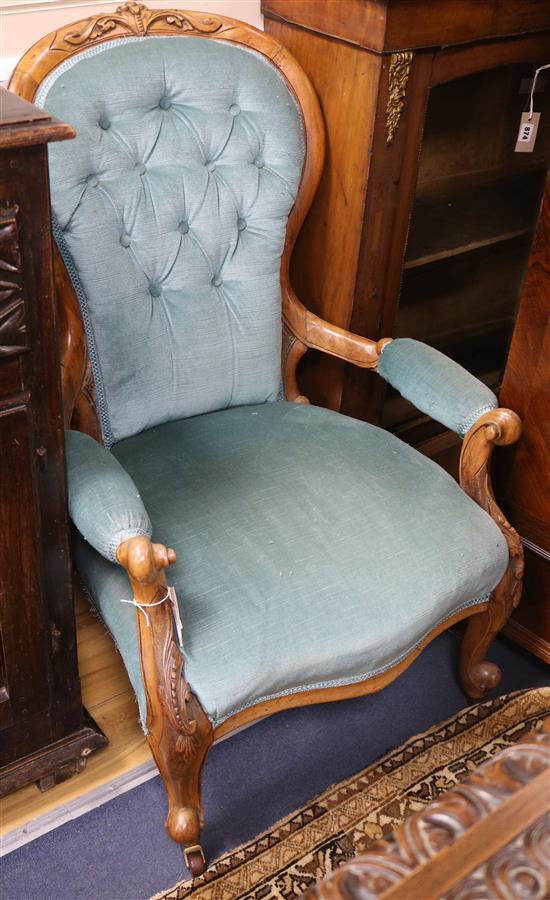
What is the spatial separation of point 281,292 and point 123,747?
83 cm

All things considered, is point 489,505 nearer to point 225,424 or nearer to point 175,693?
point 225,424

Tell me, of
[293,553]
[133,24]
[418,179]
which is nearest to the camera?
[293,553]

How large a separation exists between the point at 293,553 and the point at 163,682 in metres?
0.26

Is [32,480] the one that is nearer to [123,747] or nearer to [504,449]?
[123,747]

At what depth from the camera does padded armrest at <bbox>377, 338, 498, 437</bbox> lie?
1.44m

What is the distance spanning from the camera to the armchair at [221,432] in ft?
3.94

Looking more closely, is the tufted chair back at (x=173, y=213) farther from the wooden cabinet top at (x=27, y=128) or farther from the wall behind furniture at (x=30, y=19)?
the wooden cabinet top at (x=27, y=128)

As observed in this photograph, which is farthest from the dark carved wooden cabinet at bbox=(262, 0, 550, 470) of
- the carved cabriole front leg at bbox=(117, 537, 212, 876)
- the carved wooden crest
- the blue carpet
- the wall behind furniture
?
the carved cabriole front leg at bbox=(117, 537, 212, 876)

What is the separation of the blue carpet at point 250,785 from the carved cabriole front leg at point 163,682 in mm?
208

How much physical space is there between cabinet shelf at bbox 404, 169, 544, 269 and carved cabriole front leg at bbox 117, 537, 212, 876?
1017mm

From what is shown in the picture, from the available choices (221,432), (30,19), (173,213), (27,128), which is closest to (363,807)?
(221,432)

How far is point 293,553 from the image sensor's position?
1.29m

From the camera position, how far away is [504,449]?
1.66 meters

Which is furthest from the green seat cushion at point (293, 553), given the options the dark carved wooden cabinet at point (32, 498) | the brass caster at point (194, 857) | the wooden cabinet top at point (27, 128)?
the wooden cabinet top at point (27, 128)
